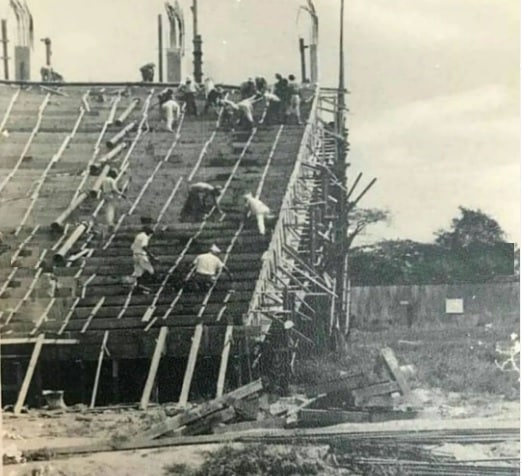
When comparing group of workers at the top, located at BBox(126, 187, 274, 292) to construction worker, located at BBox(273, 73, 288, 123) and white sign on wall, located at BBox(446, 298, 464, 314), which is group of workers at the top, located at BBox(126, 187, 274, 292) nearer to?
construction worker, located at BBox(273, 73, 288, 123)

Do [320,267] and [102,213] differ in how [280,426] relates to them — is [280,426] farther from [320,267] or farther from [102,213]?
[102,213]

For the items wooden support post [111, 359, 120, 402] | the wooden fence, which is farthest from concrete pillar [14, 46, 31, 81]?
the wooden fence

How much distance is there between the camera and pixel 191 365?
399 cm

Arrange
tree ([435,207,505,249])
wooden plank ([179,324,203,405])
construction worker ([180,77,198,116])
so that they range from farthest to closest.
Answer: construction worker ([180,77,198,116])
tree ([435,207,505,249])
wooden plank ([179,324,203,405])

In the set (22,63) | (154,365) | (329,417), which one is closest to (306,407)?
(329,417)

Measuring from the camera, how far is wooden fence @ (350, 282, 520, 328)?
4066 mm

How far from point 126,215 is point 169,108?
0.50m

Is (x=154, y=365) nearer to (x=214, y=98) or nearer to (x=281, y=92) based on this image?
(x=214, y=98)

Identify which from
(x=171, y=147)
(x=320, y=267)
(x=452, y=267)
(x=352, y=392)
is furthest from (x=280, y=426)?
(x=171, y=147)

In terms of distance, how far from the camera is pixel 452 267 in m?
4.12

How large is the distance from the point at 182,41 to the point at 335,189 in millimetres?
856

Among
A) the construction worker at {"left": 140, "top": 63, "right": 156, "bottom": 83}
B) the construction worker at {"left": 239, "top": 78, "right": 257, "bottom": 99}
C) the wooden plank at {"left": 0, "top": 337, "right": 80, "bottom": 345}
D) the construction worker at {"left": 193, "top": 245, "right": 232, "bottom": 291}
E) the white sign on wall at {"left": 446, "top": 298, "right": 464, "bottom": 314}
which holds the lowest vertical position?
the wooden plank at {"left": 0, "top": 337, "right": 80, "bottom": 345}

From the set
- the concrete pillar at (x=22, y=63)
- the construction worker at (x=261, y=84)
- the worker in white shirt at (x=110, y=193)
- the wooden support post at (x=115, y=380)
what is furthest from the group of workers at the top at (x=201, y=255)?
the concrete pillar at (x=22, y=63)

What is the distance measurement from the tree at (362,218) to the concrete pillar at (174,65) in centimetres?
92
